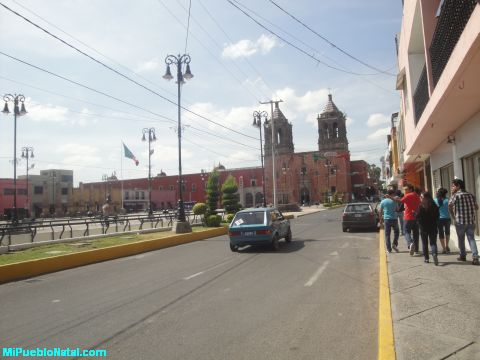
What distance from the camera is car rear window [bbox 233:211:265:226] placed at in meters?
13.6

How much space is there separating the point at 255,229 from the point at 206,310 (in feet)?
23.3

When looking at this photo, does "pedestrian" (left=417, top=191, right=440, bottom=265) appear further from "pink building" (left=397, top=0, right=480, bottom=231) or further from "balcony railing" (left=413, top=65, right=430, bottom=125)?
"balcony railing" (left=413, top=65, right=430, bottom=125)

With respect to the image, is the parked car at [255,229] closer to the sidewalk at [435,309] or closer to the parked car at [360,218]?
the sidewalk at [435,309]

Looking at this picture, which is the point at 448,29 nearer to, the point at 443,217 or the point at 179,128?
the point at 443,217

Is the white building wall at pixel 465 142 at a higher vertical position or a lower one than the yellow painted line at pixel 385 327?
higher

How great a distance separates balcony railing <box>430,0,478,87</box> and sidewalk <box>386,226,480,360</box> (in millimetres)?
4309

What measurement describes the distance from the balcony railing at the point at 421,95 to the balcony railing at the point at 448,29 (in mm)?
2182

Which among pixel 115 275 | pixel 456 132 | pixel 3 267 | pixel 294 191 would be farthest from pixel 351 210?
pixel 294 191

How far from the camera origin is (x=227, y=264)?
10688mm

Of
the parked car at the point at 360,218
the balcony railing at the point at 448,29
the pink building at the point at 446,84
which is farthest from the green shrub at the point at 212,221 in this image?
the balcony railing at the point at 448,29

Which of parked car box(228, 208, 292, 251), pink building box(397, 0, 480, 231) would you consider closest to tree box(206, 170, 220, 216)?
parked car box(228, 208, 292, 251)

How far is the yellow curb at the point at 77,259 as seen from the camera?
10.2 metres

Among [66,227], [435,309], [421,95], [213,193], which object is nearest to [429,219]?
[435,309]

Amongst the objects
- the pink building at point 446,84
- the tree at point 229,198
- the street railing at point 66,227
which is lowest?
the street railing at point 66,227
